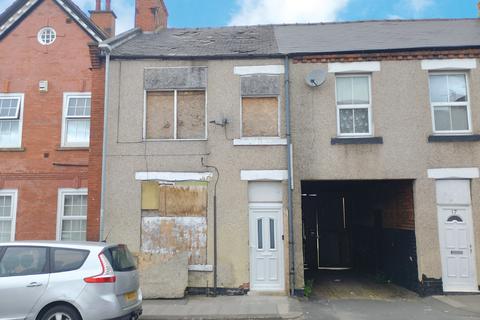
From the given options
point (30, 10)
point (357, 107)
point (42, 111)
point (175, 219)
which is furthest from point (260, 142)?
point (30, 10)

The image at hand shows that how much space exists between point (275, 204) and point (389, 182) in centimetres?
344

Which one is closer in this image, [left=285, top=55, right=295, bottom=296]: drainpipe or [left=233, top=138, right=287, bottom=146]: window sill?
[left=285, top=55, right=295, bottom=296]: drainpipe

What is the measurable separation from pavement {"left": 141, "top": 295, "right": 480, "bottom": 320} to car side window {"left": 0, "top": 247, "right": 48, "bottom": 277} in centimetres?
250

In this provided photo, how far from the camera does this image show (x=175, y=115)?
1113 cm

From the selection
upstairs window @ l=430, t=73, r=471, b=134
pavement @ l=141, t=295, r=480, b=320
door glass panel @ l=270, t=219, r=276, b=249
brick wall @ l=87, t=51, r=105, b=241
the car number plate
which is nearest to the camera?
the car number plate

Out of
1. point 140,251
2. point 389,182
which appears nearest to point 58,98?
point 140,251

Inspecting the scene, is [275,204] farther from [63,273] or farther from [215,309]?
[63,273]

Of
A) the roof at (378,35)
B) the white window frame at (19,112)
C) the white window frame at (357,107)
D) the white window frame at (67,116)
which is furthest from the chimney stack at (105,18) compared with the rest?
the white window frame at (357,107)

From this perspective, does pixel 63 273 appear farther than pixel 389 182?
No

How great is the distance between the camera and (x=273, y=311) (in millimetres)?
8719

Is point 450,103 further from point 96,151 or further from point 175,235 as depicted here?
point 96,151

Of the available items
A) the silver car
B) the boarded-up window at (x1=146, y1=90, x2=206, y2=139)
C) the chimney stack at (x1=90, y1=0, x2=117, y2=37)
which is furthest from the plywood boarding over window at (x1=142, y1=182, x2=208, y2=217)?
the chimney stack at (x1=90, y1=0, x2=117, y2=37)

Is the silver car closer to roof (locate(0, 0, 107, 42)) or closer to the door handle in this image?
the door handle

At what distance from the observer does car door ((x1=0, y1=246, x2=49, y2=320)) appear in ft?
21.2
